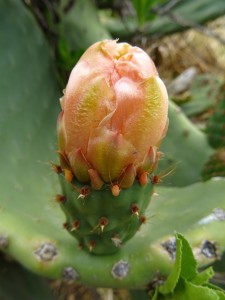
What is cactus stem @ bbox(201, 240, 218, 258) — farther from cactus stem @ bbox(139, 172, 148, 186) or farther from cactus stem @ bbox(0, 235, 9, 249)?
cactus stem @ bbox(0, 235, 9, 249)

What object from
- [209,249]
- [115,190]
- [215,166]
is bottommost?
[215,166]

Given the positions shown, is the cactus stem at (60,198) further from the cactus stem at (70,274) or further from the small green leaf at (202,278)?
the small green leaf at (202,278)

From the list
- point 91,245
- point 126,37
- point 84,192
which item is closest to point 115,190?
point 84,192

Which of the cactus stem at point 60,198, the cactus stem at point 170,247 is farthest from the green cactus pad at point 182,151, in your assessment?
the cactus stem at point 60,198

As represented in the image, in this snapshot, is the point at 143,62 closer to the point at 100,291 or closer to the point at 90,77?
the point at 90,77

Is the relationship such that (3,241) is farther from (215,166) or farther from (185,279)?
(215,166)

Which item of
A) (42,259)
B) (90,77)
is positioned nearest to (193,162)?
(42,259)
